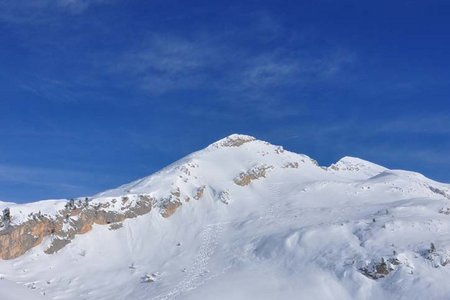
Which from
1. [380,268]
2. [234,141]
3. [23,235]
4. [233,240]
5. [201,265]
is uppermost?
[234,141]

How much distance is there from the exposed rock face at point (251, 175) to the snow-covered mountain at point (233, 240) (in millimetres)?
145

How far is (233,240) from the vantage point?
182 feet

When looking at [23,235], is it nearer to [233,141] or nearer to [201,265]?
[201,265]

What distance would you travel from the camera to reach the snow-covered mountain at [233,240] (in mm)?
45094

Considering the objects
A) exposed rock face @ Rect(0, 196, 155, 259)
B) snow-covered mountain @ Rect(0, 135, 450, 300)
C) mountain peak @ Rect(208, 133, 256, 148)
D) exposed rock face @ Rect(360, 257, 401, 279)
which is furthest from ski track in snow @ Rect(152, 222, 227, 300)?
mountain peak @ Rect(208, 133, 256, 148)

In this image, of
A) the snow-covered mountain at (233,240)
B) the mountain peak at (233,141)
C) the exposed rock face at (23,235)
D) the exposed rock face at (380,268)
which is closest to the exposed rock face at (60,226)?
the exposed rock face at (23,235)

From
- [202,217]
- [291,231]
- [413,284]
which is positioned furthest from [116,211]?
[413,284]

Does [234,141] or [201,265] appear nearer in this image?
[201,265]

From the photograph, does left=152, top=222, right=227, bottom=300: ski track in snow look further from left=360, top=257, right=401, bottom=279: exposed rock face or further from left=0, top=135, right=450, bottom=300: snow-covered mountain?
left=360, top=257, right=401, bottom=279: exposed rock face

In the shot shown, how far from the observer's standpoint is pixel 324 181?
69.7 metres

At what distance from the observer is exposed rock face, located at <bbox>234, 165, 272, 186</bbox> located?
6931 cm

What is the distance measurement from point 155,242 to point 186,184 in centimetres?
1111

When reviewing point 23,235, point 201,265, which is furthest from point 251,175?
point 23,235

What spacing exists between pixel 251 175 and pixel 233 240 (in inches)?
662
